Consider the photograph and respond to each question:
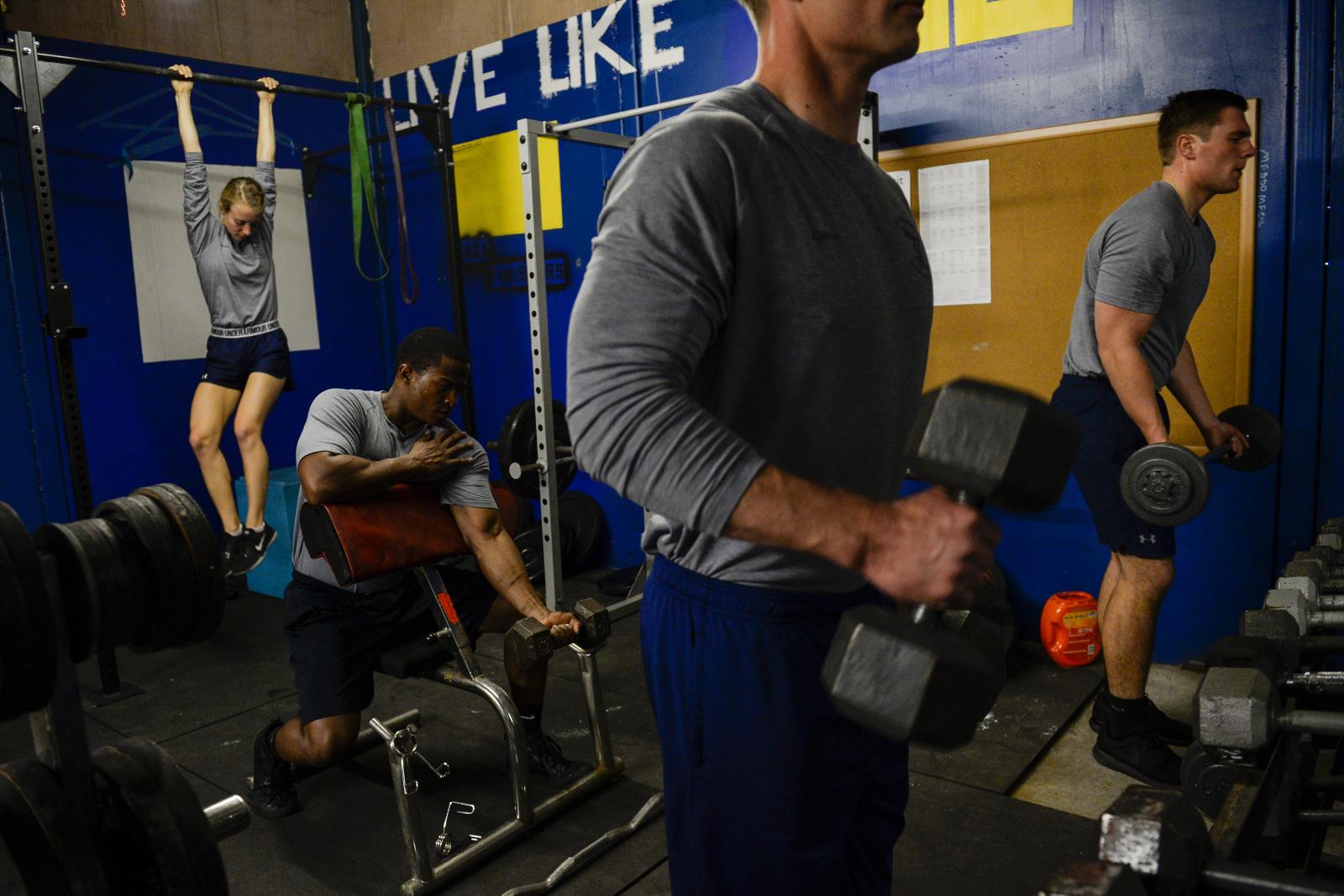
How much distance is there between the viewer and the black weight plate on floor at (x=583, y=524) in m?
3.94

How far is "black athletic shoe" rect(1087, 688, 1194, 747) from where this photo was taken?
2.21 metres

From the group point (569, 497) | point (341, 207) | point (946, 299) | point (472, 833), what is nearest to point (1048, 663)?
point (946, 299)

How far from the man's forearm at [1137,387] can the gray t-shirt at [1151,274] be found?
0.09 m

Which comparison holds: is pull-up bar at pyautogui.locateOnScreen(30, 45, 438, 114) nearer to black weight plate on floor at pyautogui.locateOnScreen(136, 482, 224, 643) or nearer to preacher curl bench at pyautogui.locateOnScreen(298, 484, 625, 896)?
preacher curl bench at pyautogui.locateOnScreen(298, 484, 625, 896)

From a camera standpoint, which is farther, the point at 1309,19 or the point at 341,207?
the point at 341,207

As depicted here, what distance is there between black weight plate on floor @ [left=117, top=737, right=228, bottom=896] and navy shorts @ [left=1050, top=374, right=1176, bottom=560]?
6.33ft

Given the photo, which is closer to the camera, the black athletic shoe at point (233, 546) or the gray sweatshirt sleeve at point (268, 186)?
the gray sweatshirt sleeve at point (268, 186)

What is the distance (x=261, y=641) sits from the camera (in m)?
3.39

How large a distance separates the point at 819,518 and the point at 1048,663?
2.44 metres

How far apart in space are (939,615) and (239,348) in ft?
12.3

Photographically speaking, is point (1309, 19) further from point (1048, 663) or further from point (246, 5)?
point (246, 5)

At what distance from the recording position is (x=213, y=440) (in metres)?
3.80

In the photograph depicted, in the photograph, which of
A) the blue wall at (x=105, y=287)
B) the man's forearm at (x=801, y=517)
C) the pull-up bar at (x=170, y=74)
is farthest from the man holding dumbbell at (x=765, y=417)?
the blue wall at (x=105, y=287)

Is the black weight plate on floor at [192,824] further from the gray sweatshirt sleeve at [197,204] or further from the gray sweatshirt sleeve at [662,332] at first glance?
the gray sweatshirt sleeve at [197,204]
